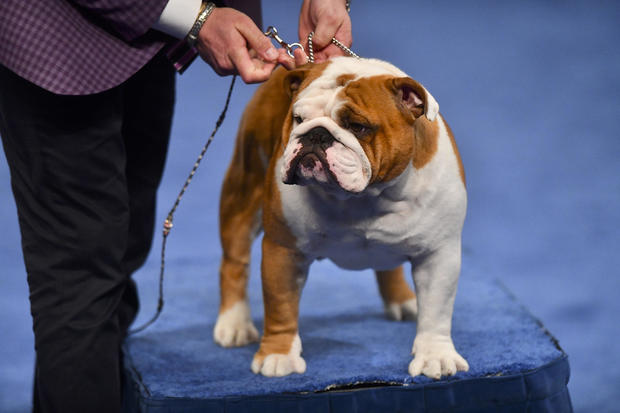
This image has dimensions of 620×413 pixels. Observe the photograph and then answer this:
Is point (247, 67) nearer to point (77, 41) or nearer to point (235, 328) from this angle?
point (77, 41)

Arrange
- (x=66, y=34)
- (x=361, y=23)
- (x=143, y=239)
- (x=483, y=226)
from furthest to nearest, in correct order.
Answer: (x=361, y=23) → (x=483, y=226) → (x=143, y=239) → (x=66, y=34)

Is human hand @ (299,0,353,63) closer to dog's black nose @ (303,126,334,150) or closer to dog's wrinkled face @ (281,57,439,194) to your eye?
dog's wrinkled face @ (281,57,439,194)

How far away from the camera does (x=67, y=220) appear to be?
1715 mm

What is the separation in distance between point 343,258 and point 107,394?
65cm

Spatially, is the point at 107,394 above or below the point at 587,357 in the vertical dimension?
above

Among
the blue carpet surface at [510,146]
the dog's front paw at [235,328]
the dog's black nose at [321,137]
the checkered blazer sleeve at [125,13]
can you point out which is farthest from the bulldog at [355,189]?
the blue carpet surface at [510,146]

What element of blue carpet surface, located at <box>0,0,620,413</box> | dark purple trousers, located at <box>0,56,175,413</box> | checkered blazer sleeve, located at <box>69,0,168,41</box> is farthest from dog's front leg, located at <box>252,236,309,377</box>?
blue carpet surface, located at <box>0,0,620,413</box>

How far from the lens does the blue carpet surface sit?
3.37 meters

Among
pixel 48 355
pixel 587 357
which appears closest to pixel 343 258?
pixel 48 355

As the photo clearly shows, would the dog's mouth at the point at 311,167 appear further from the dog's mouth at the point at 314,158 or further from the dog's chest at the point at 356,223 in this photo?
the dog's chest at the point at 356,223

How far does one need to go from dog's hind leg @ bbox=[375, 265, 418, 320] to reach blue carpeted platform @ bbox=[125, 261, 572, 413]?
1.6 inches

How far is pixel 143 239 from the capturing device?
2371 millimetres

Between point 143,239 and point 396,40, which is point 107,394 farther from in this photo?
point 396,40

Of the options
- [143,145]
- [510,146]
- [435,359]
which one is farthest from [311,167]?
[510,146]
